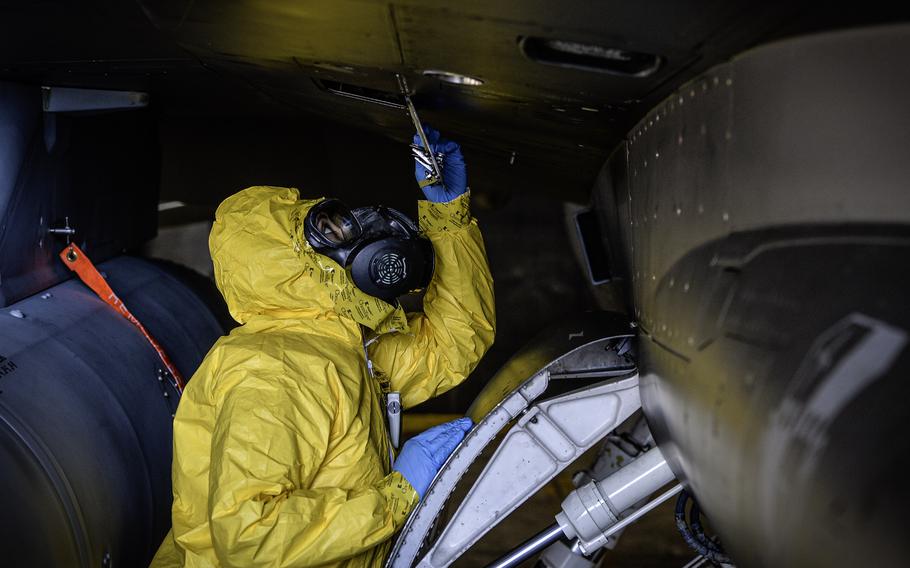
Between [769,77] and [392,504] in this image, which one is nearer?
[769,77]

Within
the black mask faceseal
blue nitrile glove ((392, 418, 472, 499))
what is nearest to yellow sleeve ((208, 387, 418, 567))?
blue nitrile glove ((392, 418, 472, 499))

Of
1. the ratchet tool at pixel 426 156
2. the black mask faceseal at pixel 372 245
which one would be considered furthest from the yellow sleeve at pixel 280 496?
the ratchet tool at pixel 426 156

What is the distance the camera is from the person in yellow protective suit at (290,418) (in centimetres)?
194

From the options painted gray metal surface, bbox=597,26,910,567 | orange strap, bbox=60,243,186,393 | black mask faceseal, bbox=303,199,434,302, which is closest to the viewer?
painted gray metal surface, bbox=597,26,910,567

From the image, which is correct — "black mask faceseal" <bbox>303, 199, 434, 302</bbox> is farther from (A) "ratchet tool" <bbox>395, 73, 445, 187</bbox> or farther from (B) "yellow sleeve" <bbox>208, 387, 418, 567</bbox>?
(B) "yellow sleeve" <bbox>208, 387, 418, 567</bbox>

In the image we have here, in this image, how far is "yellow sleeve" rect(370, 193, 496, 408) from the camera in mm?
2674

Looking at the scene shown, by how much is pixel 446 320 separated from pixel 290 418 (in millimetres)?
801

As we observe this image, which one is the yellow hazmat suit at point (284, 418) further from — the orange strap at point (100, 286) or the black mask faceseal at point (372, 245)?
the orange strap at point (100, 286)

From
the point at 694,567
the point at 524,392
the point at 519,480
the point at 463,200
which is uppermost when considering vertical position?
the point at 463,200

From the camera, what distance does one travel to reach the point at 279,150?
474cm

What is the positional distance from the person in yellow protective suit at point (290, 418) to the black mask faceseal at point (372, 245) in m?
0.02

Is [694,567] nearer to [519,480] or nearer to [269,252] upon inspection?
[519,480]

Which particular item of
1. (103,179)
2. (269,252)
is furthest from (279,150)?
(269,252)

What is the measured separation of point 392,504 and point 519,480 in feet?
1.14
